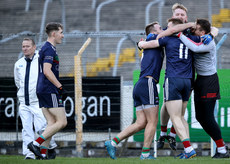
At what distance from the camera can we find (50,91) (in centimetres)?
723

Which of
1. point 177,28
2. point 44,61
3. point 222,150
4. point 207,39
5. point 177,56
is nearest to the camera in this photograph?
point 177,28

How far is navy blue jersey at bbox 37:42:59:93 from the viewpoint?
714cm

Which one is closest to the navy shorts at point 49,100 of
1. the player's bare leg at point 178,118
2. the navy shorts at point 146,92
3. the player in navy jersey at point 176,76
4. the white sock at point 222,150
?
the navy shorts at point 146,92

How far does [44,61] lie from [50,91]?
483mm

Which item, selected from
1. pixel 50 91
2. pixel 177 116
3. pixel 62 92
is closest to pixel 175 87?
pixel 177 116

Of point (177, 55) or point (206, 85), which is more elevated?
point (177, 55)

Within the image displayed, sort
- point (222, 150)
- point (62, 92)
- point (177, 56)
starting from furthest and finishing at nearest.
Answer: point (222, 150)
point (62, 92)
point (177, 56)

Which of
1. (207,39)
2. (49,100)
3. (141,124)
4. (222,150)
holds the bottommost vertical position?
(222,150)

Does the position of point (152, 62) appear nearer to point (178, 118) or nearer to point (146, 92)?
point (146, 92)

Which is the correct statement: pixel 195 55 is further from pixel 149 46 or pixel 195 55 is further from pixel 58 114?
pixel 58 114

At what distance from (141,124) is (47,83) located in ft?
5.24

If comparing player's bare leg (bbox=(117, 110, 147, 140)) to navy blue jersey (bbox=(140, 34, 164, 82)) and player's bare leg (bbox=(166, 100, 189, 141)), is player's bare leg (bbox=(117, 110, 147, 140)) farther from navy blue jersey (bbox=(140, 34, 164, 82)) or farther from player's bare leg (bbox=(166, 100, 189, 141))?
navy blue jersey (bbox=(140, 34, 164, 82))

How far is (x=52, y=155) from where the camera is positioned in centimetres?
786

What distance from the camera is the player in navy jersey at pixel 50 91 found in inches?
279
